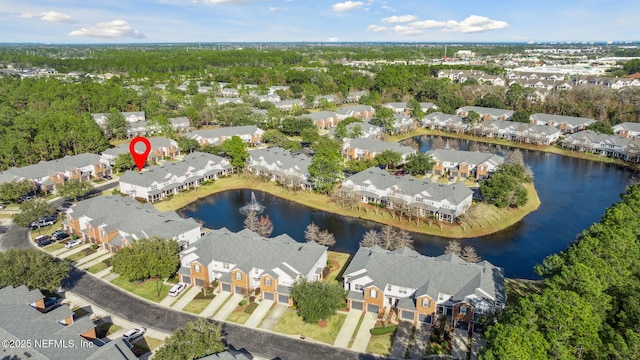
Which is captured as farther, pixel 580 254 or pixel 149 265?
pixel 149 265

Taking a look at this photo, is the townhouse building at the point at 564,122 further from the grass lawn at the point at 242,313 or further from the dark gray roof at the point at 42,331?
the dark gray roof at the point at 42,331

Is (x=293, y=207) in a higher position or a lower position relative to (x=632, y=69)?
lower

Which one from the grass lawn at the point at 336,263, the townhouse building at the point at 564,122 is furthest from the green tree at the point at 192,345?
the townhouse building at the point at 564,122

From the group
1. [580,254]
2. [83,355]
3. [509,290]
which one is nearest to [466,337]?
[509,290]

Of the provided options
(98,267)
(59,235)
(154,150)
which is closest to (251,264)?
(98,267)

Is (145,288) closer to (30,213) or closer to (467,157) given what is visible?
(30,213)

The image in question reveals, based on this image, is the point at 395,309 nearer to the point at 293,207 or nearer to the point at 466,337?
the point at 466,337
